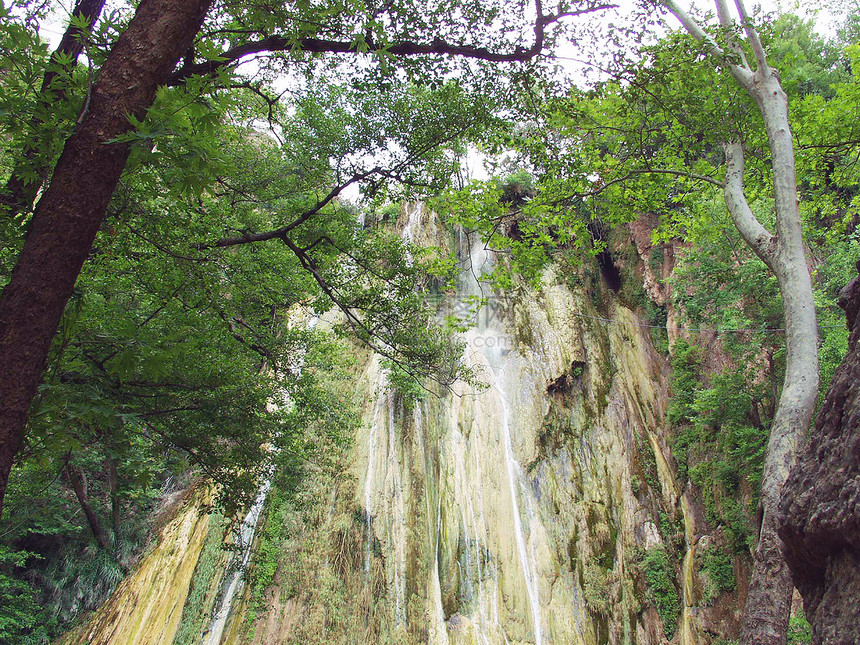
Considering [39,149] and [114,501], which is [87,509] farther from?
[39,149]

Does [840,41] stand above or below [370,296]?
above

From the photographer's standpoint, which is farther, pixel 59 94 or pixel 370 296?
pixel 370 296

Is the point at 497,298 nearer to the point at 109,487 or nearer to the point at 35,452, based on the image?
the point at 109,487

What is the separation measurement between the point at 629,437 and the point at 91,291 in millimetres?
11394

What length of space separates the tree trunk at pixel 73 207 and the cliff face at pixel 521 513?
637cm

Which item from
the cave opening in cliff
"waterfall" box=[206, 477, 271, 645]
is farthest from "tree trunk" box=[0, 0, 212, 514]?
the cave opening in cliff

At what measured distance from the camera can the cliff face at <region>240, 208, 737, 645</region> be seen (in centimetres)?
914

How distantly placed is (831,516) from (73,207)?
3320mm

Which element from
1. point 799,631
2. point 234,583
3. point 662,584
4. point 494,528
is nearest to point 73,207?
point 799,631

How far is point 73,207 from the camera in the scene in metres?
2.06

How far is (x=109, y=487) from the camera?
11750 millimetres

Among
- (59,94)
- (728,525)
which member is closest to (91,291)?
(59,94)

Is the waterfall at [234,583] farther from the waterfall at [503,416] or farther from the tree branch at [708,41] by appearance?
the tree branch at [708,41]

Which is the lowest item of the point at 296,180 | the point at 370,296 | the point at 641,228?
the point at 370,296
